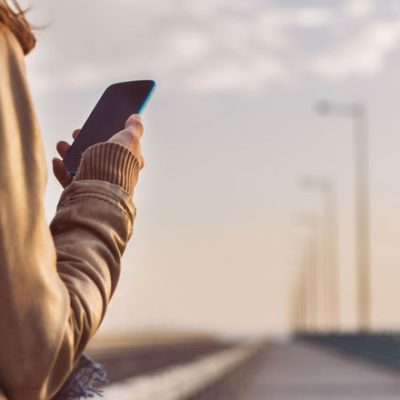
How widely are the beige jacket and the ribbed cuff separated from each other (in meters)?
0.11

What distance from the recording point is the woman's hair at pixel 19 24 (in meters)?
2.51

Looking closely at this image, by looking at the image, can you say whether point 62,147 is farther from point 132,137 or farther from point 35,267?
point 35,267

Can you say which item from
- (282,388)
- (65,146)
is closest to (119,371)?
(282,388)

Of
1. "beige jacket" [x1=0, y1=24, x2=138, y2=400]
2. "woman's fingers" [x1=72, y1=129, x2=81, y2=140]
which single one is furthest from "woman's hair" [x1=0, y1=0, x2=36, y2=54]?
"woman's fingers" [x1=72, y1=129, x2=81, y2=140]

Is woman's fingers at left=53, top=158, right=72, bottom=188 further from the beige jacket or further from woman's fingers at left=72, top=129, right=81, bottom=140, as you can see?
the beige jacket

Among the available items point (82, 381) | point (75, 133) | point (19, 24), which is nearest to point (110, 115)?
point (75, 133)

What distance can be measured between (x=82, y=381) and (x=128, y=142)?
1.57ft

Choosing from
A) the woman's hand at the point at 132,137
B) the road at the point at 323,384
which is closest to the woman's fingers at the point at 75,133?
the woman's hand at the point at 132,137

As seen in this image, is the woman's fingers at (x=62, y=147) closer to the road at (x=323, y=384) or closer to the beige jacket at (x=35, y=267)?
the beige jacket at (x=35, y=267)

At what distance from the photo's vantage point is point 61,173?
2.94 meters

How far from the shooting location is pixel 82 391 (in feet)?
9.05

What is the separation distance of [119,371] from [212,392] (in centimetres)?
1637

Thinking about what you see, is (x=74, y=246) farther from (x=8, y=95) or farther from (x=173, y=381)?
(x=173, y=381)

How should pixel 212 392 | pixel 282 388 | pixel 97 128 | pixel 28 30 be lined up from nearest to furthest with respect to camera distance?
pixel 28 30 < pixel 97 128 < pixel 212 392 < pixel 282 388
